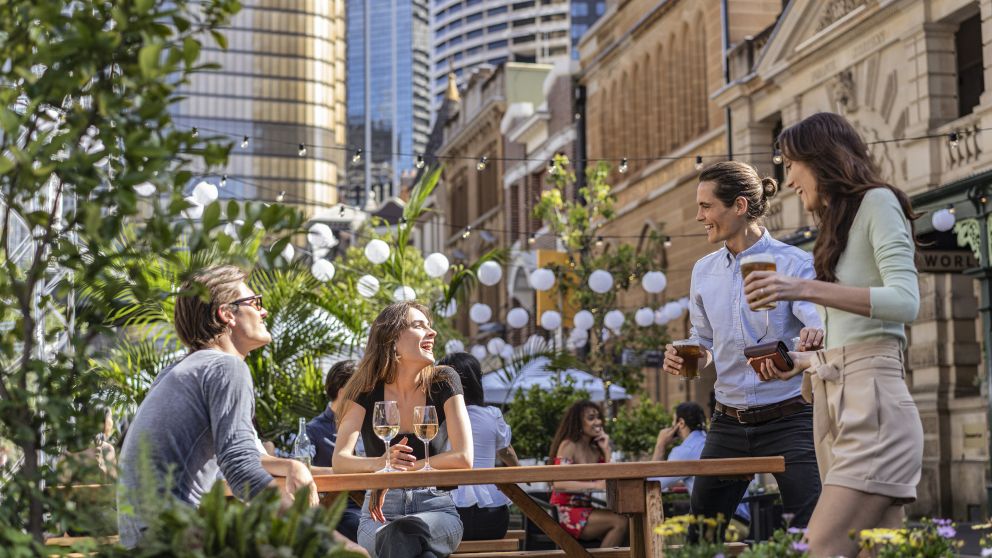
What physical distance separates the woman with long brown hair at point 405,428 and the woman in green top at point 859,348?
2.09 m

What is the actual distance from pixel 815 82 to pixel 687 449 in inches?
584

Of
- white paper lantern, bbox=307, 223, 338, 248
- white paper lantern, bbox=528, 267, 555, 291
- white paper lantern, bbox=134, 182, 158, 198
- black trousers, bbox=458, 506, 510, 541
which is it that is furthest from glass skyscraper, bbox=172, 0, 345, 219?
black trousers, bbox=458, 506, 510, 541

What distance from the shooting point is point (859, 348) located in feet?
12.8

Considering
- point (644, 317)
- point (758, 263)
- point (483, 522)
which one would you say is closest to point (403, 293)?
point (483, 522)

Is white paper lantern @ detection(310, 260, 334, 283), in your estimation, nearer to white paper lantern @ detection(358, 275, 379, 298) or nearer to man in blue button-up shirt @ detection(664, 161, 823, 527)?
white paper lantern @ detection(358, 275, 379, 298)

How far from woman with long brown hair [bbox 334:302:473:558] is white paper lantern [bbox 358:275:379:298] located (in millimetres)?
8737

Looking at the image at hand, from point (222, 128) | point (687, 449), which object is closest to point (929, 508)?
point (687, 449)

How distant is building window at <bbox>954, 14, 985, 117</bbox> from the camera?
775 inches

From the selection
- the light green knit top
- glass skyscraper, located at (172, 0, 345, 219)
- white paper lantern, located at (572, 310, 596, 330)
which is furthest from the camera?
glass skyscraper, located at (172, 0, 345, 219)

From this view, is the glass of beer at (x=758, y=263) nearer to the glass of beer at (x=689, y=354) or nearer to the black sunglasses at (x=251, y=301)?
the glass of beer at (x=689, y=354)

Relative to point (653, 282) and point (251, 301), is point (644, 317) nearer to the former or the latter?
point (653, 282)

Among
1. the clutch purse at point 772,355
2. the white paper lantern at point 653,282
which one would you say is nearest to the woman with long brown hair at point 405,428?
the clutch purse at point 772,355

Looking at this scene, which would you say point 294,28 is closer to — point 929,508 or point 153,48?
point 929,508

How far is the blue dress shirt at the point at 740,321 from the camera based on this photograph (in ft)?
17.6
